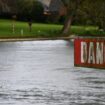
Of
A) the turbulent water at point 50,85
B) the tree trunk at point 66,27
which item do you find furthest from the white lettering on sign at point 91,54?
the tree trunk at point 66,27

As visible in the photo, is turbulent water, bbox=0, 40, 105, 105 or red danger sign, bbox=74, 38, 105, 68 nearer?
turbulent water, bbox=0, 40, 105, 105

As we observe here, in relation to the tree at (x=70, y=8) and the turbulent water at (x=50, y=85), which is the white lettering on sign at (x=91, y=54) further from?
the tree at (x=70, y=8)

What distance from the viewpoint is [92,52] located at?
26750 mm

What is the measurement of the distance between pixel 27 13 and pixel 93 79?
79427 millimetres

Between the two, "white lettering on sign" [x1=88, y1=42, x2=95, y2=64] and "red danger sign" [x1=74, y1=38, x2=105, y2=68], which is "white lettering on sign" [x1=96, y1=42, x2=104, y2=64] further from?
"white lettering on sign" [x1=88, y1=42, x2=95, y2=64]

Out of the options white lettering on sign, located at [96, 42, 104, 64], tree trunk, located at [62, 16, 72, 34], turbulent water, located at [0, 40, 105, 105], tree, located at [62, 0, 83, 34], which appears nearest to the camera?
turbulent water, located at [0, 40, 105, 105]

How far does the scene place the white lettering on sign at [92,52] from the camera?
26375 mm

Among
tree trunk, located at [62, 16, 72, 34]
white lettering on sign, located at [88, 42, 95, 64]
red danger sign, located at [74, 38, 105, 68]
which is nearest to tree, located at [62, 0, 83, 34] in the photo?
tree trunk, located at [62, 16, 72, 34]

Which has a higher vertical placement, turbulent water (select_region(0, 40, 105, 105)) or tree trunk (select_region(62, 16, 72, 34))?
turbulent water (select_region(0, 40, 105, 105))

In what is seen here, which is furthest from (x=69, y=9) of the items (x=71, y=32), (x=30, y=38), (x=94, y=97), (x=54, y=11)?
(x=94, y=97)

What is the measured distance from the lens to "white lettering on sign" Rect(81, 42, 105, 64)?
2638cm

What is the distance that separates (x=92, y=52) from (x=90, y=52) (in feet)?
0.52

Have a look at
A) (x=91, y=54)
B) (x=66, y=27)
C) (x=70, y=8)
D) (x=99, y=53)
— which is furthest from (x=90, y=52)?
(x=66, y=27)

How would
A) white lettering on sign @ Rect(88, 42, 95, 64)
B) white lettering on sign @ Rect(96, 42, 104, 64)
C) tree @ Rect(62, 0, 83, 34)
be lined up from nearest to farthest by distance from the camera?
white lettering on sign @ Rect(96, 42, 104, 64) → white lettering on sign @ Rect(88, 42, 95, 64) → tree @ Rect(62, 0, 83, 34)
